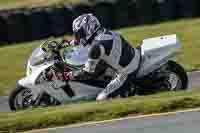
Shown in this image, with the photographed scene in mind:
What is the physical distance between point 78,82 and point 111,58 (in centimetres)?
73

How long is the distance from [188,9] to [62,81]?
12.6 m

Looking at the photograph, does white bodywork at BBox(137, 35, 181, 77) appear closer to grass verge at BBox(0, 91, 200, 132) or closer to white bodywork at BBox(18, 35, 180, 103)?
white bodywork at BBox(18, 35, 180, 103)

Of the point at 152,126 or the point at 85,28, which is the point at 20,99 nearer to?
the point at 85,28

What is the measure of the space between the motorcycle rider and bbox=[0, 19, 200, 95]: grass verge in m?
3.83

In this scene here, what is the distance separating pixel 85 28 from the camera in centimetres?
1238

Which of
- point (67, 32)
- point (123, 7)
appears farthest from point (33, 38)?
point (123, 7)

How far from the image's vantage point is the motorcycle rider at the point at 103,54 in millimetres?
12375

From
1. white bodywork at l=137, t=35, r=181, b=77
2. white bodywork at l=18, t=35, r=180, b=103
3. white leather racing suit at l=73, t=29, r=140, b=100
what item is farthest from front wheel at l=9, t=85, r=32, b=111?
white bodywork at l=137, t=35, r=181, b=77

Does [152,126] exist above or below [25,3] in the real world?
below

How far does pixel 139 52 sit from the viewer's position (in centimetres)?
1270

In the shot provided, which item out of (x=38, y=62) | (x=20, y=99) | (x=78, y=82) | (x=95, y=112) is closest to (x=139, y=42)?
(x=78, y=82)

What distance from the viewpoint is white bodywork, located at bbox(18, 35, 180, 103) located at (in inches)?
492

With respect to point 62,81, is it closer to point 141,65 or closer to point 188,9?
point 141,65

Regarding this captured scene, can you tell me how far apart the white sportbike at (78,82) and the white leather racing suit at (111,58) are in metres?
0.13
